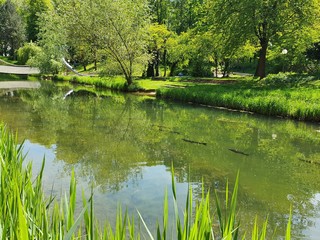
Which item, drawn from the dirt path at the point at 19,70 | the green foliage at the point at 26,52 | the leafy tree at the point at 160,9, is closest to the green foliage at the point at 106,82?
the leafy tree at the point at 160,9

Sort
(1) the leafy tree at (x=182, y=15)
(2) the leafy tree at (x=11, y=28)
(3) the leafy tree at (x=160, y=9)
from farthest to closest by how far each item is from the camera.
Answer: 1. (2) the leafy tree at (x=11, y=28)
2. (1) the leafy tree at (x=182, y=15)
3. (3) the leafy tree at (x=160, y=9)

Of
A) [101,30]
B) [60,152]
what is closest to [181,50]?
[101,30]

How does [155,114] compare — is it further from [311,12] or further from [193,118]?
[311,12]

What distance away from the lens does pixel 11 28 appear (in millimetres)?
58531

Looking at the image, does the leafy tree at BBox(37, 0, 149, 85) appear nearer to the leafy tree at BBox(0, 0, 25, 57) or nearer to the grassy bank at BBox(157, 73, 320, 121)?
the grassy bank at BBox(157, 73, 320, 121)

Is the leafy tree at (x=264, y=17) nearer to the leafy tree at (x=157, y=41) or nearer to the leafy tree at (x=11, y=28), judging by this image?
the leafy tree at (x=157, y=41)

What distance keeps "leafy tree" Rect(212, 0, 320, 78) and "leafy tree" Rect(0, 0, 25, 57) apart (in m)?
48.1

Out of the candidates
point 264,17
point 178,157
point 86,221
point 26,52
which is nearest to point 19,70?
point 26,52

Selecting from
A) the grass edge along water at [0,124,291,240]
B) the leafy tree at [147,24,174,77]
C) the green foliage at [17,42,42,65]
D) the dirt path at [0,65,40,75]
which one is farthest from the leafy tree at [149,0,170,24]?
A: the grass edge along water at [0,124,291,240]

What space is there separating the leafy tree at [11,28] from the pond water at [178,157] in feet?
163

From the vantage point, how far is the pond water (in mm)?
5293

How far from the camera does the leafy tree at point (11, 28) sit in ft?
192

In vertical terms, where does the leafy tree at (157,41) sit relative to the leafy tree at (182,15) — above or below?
below

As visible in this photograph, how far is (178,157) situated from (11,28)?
5936cm
